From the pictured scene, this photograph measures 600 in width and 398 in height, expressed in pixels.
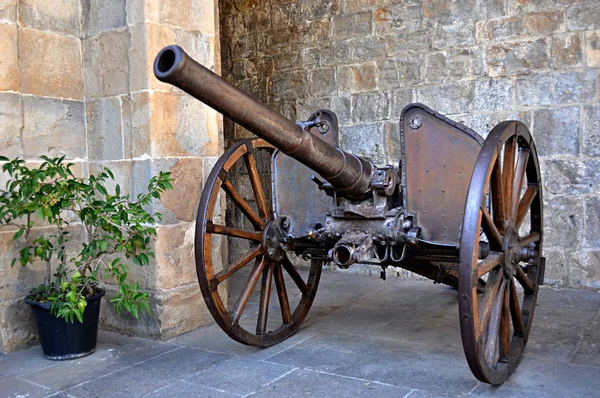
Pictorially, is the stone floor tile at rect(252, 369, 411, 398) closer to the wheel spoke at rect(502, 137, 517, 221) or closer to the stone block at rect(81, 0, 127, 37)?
the wheel spoke at rect(502, 137, 517, 221)

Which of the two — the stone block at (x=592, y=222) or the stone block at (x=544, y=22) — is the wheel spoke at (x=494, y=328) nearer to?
the stone block at (x=592, y=222)

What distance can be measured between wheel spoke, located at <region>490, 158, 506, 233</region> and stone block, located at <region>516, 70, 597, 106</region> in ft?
7.17

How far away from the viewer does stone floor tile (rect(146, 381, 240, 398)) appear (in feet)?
8.89

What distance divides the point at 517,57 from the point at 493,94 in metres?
0.32

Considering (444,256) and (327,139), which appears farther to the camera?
(327,139)

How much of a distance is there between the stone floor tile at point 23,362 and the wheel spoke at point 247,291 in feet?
3.22

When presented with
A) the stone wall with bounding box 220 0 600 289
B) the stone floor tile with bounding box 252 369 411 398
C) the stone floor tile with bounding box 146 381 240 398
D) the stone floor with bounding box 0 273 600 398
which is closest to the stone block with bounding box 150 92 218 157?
the stone floor with bounding box 0 273 600 398

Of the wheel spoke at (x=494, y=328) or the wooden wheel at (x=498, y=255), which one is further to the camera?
the wheel spoke at (x=494, y=328)

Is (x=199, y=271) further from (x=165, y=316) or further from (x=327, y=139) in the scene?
(x=327, y=139)

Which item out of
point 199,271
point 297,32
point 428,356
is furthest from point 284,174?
point 297,32

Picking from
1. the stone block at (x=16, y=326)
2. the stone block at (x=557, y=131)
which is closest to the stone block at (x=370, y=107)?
the stone block at (x=557, y=131)

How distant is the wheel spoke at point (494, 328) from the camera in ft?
8.56

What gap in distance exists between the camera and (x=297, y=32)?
5.91m

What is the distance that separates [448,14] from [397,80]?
65cm
